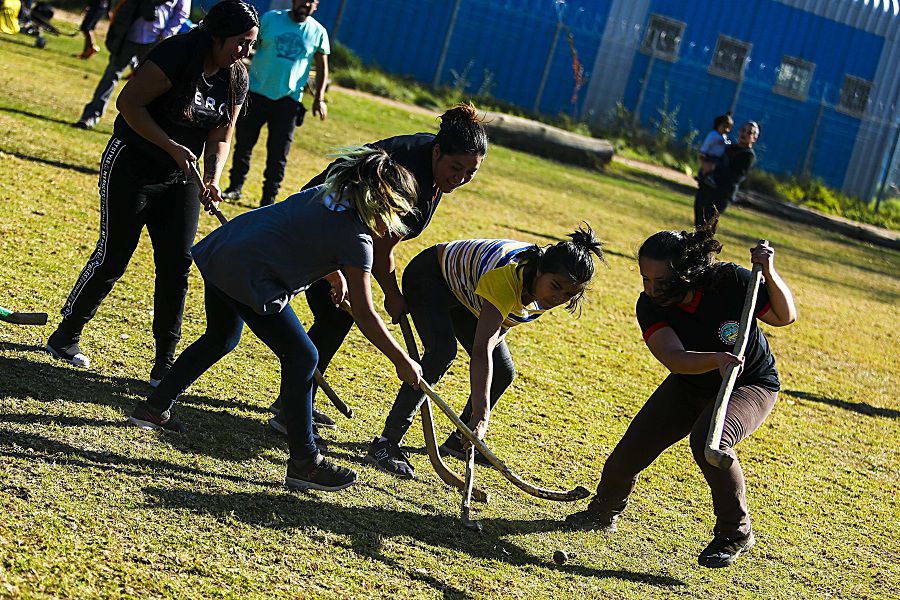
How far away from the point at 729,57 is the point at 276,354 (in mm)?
24910

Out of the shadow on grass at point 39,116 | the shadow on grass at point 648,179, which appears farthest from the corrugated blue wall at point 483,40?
the shadow on grass at point 39,116

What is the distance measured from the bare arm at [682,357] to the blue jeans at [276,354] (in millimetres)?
1415

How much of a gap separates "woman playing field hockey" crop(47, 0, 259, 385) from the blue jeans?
0.59 metres

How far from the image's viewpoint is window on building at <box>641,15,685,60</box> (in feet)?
87.4

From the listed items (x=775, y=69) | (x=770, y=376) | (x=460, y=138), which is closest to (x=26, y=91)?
(x=460, y=138)

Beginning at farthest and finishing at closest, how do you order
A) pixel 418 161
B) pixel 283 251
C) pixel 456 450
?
pixel 456 450, pixel 418 161, pixel 283 251

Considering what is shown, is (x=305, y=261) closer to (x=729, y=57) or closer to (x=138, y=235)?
(x=138, y=235)

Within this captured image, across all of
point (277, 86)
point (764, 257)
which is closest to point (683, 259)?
point (764, 257)

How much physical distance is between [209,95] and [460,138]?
116cm

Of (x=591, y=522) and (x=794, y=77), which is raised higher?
(x=794, y=77)

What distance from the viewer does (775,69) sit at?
2775cm

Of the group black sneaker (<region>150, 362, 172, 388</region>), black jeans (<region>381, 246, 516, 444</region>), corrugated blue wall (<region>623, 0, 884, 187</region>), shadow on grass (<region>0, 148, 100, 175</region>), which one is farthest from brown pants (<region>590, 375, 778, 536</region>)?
corrugated blue wall (<region>623, 0, 884, 187</region>)

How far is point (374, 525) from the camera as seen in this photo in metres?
4.40

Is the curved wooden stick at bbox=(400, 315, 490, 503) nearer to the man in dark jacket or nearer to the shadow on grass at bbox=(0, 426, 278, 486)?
the shadow on grass at bbox=(0, 426, 278, 486)
